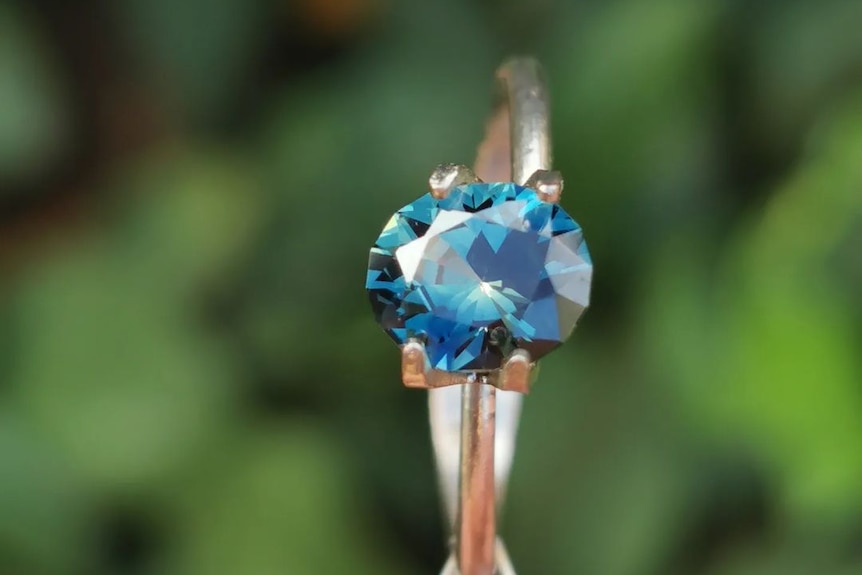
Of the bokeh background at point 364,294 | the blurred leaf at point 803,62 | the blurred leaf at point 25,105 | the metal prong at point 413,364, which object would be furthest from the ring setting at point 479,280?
the blurred leaf at point 25,105

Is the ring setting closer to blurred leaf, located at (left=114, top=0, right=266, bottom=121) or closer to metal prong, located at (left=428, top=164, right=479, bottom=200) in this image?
metal prong, located at (left=428, top=164, right=479, bottom=200)

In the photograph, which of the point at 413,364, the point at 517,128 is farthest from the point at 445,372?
the point at 517,128

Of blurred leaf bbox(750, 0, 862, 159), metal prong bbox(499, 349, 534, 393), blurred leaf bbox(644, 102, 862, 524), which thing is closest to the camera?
metal prong bbox(499, 349, 534, 393)

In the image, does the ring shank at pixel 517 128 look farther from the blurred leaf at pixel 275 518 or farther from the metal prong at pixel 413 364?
the blurred leaf at pixel 275 518

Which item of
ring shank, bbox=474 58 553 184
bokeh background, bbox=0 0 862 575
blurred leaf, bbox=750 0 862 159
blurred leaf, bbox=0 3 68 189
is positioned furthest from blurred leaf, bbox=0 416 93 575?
blurred leaf, bbox=750 0 862 159

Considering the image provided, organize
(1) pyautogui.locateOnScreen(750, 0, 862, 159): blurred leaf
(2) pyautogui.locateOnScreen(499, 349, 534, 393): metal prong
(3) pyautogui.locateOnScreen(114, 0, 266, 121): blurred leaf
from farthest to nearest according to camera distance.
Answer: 1. (3) pyautogui.locateOnScreen(114, 0, 266, 121): blurred leaf
2. (1) pyautogui.locateOnScreen(750, 0, 862, 159): blurred leaf
3. (2) pyautogui.locateOnScreen(499, 349, 534, 393): metal prong

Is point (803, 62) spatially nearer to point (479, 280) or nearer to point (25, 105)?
point (479, 280)

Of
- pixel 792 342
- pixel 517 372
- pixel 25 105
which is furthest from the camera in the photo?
pixel 25 105
